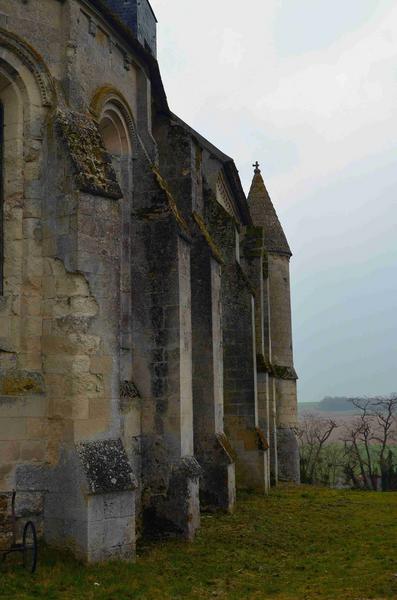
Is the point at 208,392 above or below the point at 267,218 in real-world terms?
below

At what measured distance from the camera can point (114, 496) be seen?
9.04 meters

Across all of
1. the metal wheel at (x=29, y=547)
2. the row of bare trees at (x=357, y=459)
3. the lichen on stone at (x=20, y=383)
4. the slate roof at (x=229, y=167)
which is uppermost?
the slate roof at (x=229, y=167)

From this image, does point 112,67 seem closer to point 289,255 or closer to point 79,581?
point 79,581

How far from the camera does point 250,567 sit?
391 inches

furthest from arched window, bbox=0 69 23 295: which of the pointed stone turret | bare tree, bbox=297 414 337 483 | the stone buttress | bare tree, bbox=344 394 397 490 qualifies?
bare tree, bbox=344 394 397 490

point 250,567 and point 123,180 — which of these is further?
point 123,180

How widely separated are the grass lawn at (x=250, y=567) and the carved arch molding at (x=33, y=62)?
659cm

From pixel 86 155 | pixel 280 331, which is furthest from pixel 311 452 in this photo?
pixel 86 155

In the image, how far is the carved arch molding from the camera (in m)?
9.66

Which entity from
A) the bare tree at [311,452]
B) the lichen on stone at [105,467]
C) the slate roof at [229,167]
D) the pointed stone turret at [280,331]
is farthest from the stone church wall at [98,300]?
the bare tree at [311,452]

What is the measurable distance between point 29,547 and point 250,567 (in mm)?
3327

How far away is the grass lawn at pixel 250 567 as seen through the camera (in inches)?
320

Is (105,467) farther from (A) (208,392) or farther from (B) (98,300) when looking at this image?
(A) (208,392)

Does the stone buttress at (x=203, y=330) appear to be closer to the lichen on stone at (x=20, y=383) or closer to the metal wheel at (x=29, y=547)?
the lichen on stone at (x=20, y=383)
